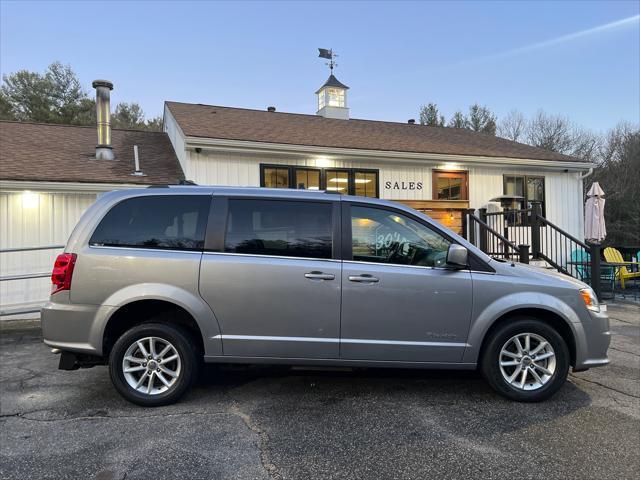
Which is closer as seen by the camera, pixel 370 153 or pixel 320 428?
pixel 320 428

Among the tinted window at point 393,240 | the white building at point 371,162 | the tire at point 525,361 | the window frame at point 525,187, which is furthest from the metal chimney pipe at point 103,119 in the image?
the window frame at point 525,187

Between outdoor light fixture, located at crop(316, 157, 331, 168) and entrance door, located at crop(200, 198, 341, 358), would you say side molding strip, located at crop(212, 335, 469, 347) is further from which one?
outdoor light fixture, located at crop(316, 157, 331, 168)

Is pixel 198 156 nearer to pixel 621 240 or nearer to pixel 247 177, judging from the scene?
pixel 247 177

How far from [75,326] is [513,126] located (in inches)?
1557

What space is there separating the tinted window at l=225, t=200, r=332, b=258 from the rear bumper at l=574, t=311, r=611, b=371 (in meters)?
2.33

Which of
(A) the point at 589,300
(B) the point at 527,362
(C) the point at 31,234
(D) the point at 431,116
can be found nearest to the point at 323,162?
(C) the point at 31,234

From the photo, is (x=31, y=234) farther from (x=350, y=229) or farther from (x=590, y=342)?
(x=590, y=342)

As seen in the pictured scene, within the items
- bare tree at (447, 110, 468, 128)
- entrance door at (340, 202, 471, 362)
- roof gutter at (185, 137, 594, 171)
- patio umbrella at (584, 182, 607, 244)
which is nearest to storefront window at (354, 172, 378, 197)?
roof gutter at (185, 137, 594, 171)

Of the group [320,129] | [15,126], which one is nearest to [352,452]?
[320,129]

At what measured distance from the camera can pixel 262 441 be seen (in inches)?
116

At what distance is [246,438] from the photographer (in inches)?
118

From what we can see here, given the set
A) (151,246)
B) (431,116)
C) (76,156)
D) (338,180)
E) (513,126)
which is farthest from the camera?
(513,126)

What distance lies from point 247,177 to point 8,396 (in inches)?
242

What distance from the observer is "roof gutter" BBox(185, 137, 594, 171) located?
8.72 metres
